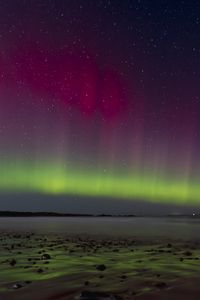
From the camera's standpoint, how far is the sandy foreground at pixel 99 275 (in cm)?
1388

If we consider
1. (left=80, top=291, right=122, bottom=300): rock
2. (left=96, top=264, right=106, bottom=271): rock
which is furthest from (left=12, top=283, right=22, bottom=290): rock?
(left=96, top=264, right=106, bottom=271): rock

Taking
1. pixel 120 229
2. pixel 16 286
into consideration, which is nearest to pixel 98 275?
pixel 16 286

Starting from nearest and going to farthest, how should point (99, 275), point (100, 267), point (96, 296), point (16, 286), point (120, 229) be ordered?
point (96, 296) → point (16, 286) → point (99, 275) → point (100, 267) → point (120, 229)

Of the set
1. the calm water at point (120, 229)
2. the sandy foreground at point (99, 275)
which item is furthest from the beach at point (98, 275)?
the calm water at point (120, 229)

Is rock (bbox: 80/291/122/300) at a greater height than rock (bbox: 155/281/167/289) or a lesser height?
greater

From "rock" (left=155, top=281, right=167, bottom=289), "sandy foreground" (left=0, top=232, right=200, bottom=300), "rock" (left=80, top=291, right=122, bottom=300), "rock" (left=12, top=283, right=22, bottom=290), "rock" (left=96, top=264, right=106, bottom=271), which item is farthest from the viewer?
"rock" (left=96, top=264, right=106, bottom=271)

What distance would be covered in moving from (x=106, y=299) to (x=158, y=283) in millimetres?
4635

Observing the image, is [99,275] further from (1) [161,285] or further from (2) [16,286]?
(2) [16,286]

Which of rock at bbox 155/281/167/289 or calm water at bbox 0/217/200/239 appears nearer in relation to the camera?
rock at bbox 155/281/167/289

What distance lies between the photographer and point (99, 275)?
17.8m

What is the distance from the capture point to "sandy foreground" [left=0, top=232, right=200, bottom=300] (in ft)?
45.5

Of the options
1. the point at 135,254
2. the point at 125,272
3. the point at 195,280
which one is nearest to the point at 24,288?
the point at 125,272

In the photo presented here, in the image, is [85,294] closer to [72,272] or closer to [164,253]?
[72,272]

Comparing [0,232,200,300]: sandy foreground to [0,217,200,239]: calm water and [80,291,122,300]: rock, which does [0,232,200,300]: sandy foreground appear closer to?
[80,291,122,300]: rock
